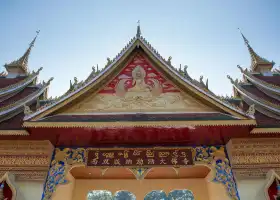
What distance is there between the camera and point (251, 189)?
5.85 m

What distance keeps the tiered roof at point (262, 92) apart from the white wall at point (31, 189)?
5.46 metres

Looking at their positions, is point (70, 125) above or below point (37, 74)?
below

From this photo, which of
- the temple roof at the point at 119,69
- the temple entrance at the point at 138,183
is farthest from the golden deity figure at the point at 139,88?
the temple entrance at the point at 138,183

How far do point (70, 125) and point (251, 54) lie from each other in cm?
1066

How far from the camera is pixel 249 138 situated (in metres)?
6.36

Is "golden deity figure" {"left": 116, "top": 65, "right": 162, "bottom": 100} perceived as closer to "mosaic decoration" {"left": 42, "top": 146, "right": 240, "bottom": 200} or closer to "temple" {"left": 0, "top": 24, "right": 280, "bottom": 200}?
"temple" {"left": 0, "top": 24, "right": 280, "bottom": 200}

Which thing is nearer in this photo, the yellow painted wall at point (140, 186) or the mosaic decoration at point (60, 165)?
the mosaic decoration at point (60, 165)

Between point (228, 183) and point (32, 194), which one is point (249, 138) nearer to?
point (228, 183)

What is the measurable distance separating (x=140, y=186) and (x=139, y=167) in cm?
175

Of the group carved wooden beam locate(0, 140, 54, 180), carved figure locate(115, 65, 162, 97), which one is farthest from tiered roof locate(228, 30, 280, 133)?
carved wooden beam locate(0, 140, 54, 180)

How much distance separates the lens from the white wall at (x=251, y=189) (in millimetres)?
5727

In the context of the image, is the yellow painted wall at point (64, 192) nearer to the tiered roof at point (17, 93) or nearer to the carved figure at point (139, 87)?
the tiered roof at point (17, 93)

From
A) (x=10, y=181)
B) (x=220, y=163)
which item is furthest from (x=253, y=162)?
(x=10, y=181)

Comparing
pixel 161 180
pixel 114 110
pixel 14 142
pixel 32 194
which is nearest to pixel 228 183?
pixel 161 180
